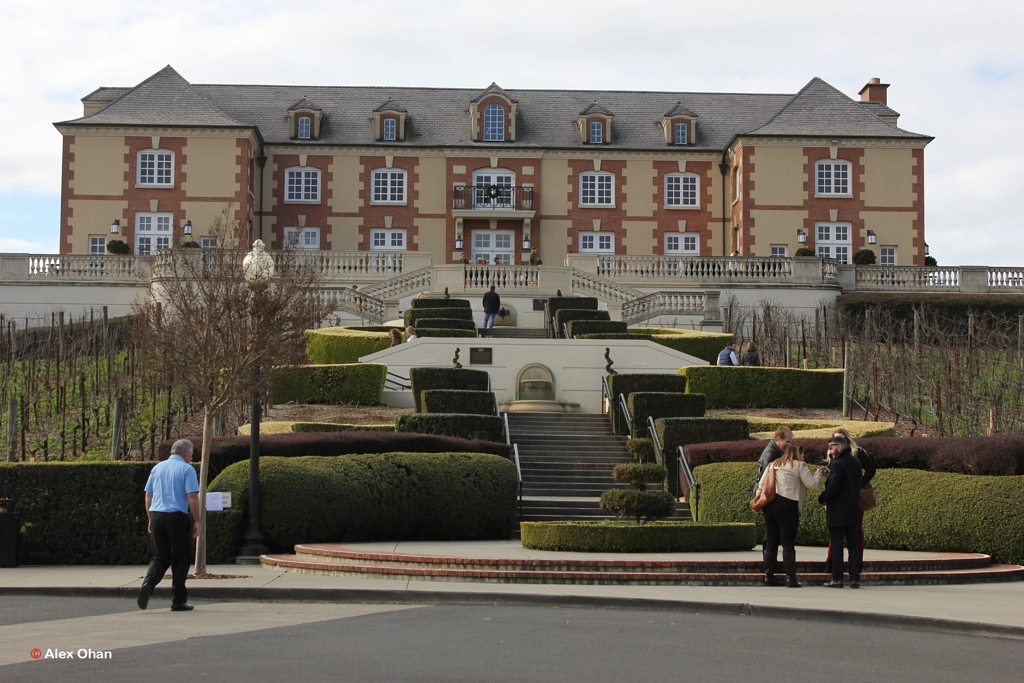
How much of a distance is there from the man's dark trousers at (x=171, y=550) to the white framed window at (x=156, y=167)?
132 ft

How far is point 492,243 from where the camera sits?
174 feet

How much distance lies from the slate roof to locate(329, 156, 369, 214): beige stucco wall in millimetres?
832

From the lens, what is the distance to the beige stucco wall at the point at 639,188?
53688mm

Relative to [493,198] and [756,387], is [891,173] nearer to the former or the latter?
[493,198]

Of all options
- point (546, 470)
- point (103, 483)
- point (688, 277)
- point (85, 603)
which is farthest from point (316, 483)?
point (688, 277)

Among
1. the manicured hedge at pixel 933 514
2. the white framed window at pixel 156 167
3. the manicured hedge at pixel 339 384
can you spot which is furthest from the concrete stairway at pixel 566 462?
the white framed window at pixel 156 167

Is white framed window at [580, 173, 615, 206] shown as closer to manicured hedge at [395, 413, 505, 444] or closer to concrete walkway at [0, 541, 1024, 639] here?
manicured hedge at [395, 413, 505, 444]

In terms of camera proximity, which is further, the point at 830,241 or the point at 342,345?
the point at 830,241

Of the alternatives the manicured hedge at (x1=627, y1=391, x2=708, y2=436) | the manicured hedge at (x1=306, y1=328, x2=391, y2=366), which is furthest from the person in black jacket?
the manicured hedge at (x1=306, y1=328, x2=391, y2=366)

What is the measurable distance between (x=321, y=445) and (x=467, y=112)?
3922 centimetres

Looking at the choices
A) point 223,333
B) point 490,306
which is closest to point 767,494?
point 223,333

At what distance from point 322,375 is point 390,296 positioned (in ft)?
42.6

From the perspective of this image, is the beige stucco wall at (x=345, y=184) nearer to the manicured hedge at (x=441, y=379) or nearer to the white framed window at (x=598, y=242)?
the white framed window at (x=598, y=242)

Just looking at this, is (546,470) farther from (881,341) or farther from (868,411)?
(881,341)
